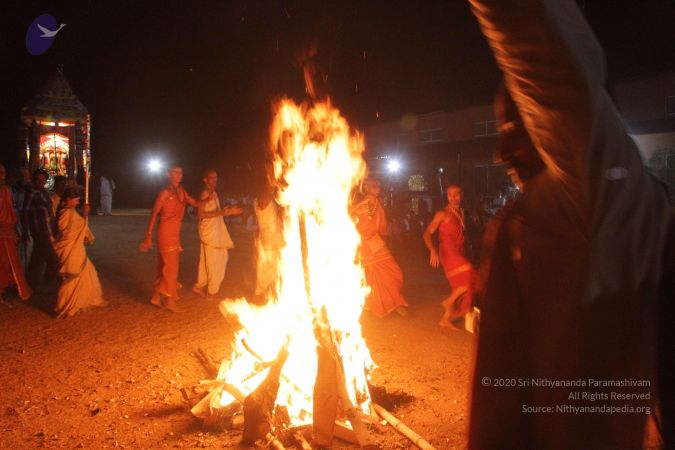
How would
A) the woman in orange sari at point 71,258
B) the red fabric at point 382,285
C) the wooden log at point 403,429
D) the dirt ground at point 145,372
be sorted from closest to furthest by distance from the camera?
the wooden log at point 403,429 → the dirt ground at point 145,372 → the woman in orange sari at point 71,258 → the red fabric at point 382,285

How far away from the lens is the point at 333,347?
4.06 m

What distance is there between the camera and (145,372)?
17.6ft

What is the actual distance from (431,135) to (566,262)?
28.7m

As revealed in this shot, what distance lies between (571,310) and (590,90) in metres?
0.44

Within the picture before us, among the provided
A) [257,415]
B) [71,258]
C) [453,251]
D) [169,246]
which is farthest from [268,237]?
[257,415]

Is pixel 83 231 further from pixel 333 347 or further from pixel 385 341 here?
pixel 333 347

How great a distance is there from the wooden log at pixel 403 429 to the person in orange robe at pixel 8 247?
706cm

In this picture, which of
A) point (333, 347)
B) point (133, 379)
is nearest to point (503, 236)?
point (333, 347)

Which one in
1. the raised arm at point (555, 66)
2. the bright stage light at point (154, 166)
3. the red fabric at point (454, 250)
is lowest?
the red fabric at point (454, 250)

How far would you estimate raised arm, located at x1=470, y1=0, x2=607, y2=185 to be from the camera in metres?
0.93

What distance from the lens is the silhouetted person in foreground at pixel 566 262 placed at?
0.95 metres

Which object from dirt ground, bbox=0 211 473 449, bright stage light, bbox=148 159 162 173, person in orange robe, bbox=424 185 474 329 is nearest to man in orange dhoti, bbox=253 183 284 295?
dirt ground, bbox=0 211 473 449

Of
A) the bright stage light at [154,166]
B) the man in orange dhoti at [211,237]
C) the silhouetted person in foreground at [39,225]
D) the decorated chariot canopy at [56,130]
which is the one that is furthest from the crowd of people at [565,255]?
the bright stage light at [154,166]

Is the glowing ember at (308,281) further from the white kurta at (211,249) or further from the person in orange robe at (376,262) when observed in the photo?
the white kurta at (211,249)
